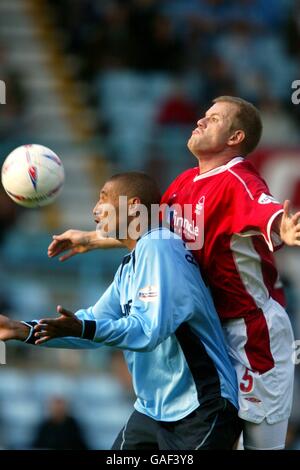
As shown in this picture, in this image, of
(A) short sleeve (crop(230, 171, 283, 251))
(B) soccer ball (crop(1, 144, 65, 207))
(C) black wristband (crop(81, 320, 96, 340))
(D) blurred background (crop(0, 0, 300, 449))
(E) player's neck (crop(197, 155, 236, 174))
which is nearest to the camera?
(C) black wristband (crop(81, 320, 96, 340))

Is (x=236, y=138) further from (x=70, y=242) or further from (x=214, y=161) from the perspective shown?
(x=70, y=242)

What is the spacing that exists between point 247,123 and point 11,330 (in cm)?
183

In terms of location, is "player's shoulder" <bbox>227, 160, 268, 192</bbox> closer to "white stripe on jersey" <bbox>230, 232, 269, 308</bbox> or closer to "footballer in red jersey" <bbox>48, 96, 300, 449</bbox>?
"footballer in red jersey" <bbox>48, 96, 300, 449</bbox>

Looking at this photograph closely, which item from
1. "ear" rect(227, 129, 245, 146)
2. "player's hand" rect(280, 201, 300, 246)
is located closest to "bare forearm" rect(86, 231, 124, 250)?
"ear" rect(227, 129, 245, 146)

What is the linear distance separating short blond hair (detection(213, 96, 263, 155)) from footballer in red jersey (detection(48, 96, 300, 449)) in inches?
2.3

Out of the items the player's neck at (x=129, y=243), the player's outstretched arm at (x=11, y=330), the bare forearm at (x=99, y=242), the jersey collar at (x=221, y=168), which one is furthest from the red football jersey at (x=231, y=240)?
the player's outstretched arm at (x=11, y=330)

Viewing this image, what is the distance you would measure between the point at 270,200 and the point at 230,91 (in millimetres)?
7555

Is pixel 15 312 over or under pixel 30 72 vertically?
under

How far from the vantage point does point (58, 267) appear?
12070 millimetres

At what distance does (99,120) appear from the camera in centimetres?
1367

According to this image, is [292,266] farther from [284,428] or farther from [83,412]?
[284,428]

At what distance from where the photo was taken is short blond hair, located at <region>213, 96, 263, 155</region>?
598 centimetres

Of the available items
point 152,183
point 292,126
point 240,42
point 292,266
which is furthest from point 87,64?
point 152,183

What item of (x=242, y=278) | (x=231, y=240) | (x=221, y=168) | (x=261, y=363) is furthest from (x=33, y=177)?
(x=261, y=363)
